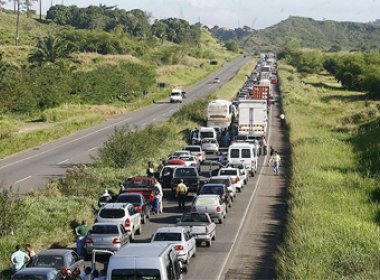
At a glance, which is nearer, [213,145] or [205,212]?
[205,212]

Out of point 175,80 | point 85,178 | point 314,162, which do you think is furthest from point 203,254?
point 175,80

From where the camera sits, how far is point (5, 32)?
148000 mm

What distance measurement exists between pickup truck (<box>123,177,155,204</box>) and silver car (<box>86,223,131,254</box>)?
858 cm

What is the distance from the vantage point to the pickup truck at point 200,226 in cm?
2634

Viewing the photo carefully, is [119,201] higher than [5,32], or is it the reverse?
[5,32]

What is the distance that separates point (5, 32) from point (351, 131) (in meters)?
95.8

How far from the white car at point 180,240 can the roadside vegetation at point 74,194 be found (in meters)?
4.40

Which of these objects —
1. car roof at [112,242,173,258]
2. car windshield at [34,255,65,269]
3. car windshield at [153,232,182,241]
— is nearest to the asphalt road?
car windshield at [153,232,182,241]

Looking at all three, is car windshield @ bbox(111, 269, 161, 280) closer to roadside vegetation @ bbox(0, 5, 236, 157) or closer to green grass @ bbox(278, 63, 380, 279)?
green grass @ bbox(278, 63, 380, 279)

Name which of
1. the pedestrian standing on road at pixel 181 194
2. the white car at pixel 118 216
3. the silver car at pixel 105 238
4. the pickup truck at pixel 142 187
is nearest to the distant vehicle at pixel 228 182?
the pedestrian standing on road at pixel 181 194

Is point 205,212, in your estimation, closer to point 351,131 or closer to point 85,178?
point 85,178

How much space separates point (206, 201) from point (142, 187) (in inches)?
174

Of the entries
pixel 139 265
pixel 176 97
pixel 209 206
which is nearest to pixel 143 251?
pixel 139 265

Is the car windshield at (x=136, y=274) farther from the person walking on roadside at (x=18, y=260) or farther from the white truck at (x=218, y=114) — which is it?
the white truck at (x=218, y=114)
